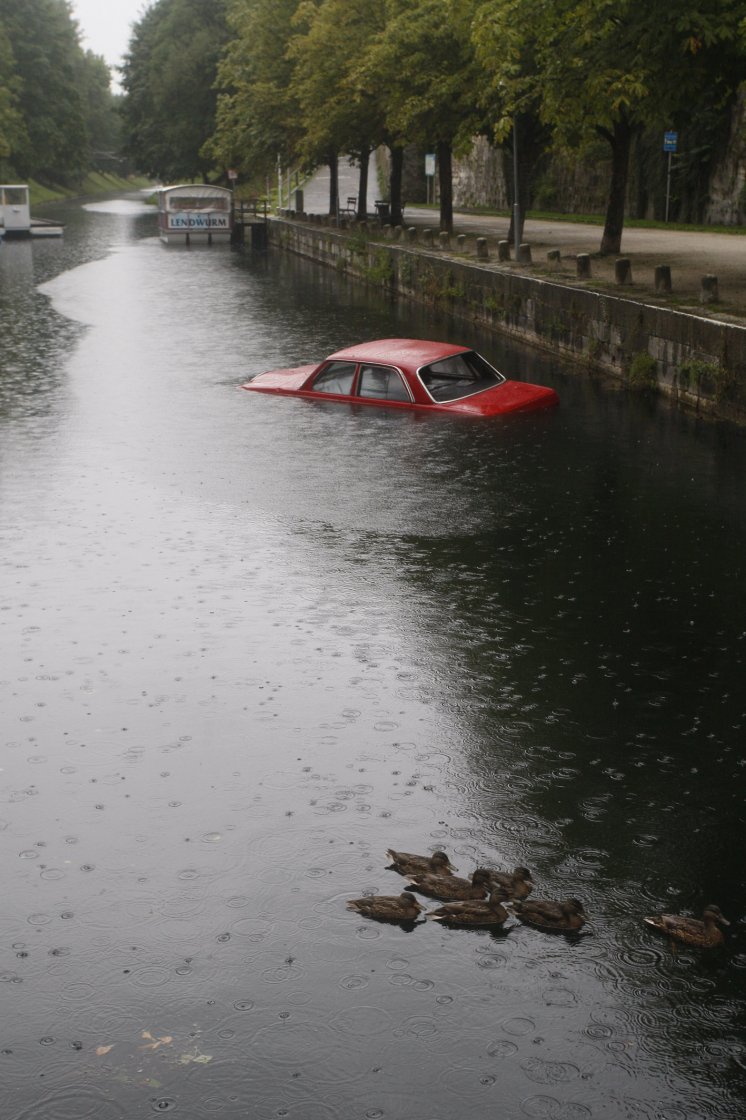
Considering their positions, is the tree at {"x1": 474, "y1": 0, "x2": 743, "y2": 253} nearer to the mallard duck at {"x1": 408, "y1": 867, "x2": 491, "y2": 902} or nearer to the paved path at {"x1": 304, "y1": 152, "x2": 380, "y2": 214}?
the mallard duck at {"x1": 408, "y1": 867, "x2": 491, "y2": 902}

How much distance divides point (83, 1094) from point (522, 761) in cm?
354

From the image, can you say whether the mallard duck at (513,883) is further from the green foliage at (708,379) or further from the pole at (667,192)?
the pole at (667,192)

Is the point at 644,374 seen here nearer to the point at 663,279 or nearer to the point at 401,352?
the point at 663,279

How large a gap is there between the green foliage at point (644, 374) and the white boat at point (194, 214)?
46.9m

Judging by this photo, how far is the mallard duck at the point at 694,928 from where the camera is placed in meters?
6.06

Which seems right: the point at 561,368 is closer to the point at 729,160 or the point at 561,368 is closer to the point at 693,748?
the point at 693,748

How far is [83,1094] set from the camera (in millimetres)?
5230

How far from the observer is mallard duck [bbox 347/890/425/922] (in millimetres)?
6328

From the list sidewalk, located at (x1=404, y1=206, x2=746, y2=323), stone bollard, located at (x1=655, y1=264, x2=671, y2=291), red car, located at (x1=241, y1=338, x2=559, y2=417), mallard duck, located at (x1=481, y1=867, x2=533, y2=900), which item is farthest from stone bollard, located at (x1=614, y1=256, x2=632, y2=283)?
mallard duck, located at (x1=481, y1=867, x2=533, y2=900)

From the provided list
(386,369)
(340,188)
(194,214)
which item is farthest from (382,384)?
Result: (340,188)

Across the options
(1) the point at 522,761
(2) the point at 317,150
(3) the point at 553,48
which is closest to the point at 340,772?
(1) the point at 522,761

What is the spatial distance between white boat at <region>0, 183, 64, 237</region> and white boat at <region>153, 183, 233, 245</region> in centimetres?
504

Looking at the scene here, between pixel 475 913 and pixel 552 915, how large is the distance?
339 millimetres

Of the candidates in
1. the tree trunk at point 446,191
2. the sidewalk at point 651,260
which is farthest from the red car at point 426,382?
the tree trunk at point 446,191
